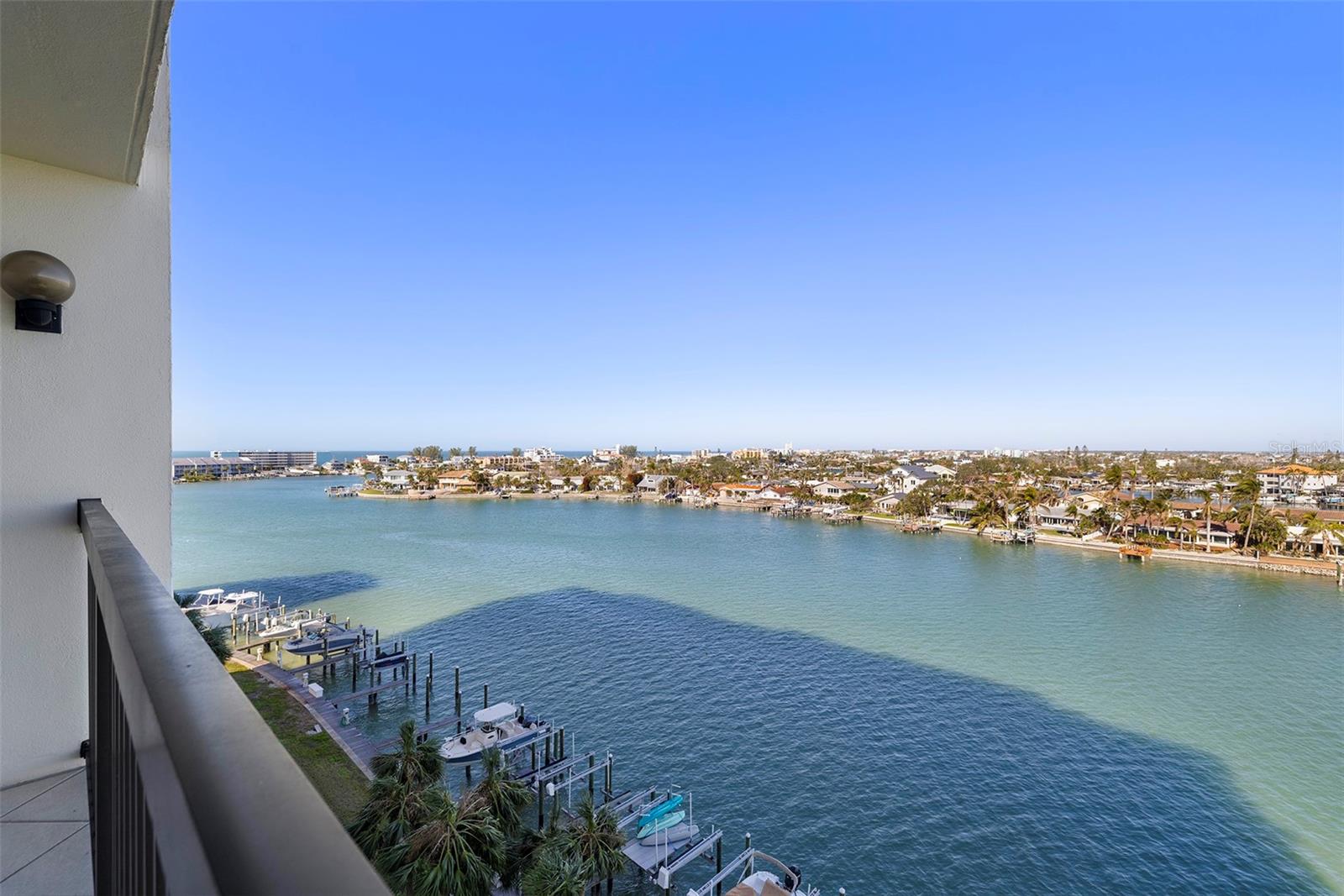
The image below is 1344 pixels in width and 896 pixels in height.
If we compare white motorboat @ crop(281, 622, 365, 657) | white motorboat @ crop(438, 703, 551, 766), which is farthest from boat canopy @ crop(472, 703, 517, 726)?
white motorboat @ crop(281, 622, 365, 657)

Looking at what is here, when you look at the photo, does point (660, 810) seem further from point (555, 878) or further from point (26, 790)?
point (26, 790)

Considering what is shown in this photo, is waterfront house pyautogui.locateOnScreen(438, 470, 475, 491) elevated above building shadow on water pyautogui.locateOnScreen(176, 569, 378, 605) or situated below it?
above

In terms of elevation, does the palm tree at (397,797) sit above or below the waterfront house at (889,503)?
above

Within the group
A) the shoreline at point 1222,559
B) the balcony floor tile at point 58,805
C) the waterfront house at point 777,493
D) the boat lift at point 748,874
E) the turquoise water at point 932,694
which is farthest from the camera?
the waterfront house at point 777,493

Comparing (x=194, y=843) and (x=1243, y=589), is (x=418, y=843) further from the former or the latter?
(x=1243, y=589)

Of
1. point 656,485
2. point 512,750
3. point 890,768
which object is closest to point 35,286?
point 512,750

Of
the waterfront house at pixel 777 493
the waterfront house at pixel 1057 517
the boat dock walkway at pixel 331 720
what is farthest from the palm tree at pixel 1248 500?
the boat dock walkway at pixel 331 720

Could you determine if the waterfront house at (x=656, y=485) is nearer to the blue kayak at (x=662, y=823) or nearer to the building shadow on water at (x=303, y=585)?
the building shadow on water at (x=303, y=585)

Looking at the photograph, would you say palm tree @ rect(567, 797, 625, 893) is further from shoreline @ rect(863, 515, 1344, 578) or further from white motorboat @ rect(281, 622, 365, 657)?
shoreline @ rect(863, 515, 1344, 578)
